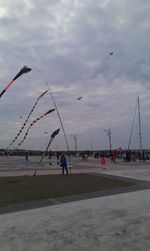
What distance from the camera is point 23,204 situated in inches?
401

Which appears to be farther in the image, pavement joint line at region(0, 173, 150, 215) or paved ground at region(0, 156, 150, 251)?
pavement joint line at region(0, 173, 150, 215)

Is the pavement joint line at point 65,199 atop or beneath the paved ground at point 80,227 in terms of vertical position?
atop

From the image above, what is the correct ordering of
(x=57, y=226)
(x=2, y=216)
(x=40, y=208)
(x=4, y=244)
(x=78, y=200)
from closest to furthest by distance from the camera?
1. (x=4, y=244)
2. (x=57, y=226)
3. (x=2, y=216)
4. (x=40, y=208)
5. (x=78, y=200)

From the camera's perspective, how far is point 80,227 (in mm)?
7160

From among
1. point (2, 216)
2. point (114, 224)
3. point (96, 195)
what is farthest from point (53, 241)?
point (96, 195)

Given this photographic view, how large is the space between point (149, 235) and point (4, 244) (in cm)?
313

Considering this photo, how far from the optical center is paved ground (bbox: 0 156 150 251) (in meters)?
5.89

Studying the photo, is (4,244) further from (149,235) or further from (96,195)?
(96,195)

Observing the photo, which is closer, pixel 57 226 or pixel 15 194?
pixel 57 226

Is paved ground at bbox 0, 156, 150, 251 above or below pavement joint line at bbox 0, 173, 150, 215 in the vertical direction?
below

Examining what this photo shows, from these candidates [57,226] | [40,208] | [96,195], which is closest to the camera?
[57,226]

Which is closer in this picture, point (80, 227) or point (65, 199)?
point (80, 227)

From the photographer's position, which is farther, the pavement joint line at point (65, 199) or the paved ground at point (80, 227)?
the pavement joint line at point (65, 199)

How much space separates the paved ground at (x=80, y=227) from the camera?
5895 millimetres
